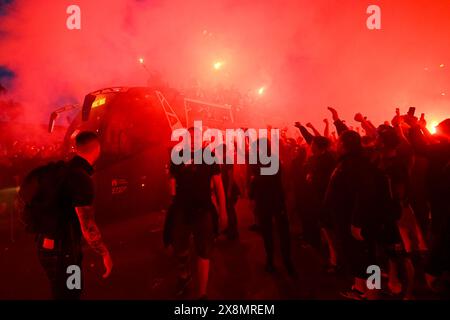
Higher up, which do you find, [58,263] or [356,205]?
[356,205]

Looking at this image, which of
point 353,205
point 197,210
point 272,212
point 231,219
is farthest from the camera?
point 231,219

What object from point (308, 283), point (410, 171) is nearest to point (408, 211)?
point (410, 171)

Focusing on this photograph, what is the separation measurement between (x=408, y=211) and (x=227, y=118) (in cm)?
896

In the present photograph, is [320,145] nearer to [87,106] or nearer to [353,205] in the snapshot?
[353,205]

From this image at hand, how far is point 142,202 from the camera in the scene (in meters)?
7.99

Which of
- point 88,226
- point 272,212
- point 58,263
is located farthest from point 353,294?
point 58,263

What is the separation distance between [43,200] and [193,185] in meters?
Result: 1.61

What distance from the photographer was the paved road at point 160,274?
399cm

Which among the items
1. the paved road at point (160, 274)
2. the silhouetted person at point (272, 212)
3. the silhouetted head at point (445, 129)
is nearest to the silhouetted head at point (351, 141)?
the silhouetted person at point (272, 212)

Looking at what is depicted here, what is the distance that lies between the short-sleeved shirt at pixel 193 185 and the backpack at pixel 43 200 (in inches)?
55.8

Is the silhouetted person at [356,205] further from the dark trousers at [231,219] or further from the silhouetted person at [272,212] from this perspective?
the dark trousers at [231,219]

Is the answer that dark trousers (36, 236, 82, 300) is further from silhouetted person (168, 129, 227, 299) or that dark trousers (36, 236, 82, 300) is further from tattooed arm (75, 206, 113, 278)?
silhouetted person (168, 129, 227, 299)

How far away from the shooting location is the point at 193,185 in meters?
3.67
